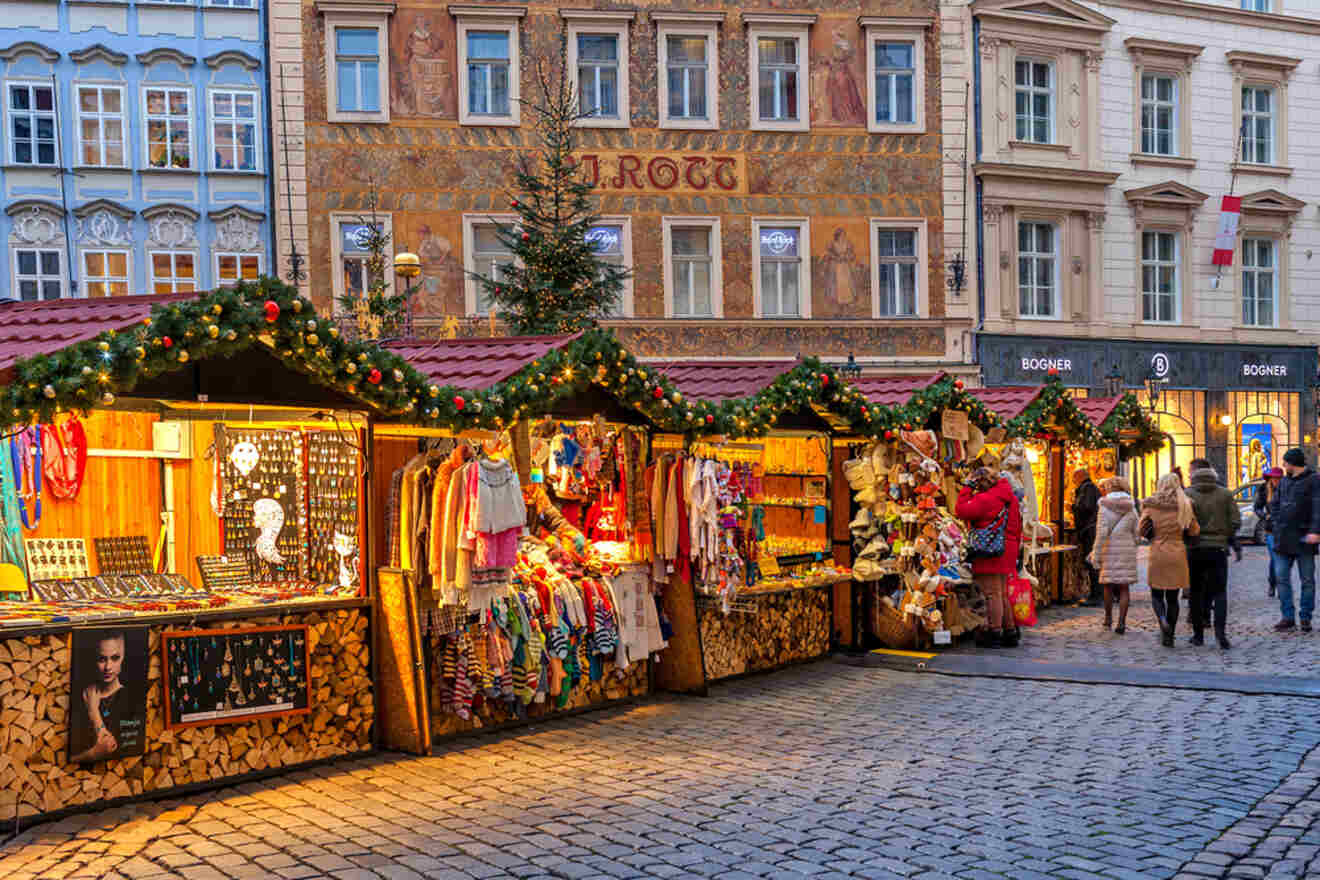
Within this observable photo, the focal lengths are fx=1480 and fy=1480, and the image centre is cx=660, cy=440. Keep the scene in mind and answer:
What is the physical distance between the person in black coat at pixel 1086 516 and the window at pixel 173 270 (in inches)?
631

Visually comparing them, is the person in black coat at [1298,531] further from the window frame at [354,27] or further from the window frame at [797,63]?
the window frame at [354,27]

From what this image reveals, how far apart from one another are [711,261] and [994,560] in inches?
582

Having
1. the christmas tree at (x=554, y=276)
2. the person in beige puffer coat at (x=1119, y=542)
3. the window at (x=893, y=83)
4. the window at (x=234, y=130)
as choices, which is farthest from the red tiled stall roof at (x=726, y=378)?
the window at (x=893, y=83)

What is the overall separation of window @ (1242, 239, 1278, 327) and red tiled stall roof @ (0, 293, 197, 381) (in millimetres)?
28695

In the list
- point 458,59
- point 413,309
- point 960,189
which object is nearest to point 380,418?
point 413,309

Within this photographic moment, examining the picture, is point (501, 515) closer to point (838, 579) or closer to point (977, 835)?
point (977, 835)

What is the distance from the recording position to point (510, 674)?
959 cm

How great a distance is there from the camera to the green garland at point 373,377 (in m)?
7.03

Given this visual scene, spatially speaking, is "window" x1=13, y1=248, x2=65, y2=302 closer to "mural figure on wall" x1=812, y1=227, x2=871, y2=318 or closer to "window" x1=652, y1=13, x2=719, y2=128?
"window" x1=652, y1=13, x2=719, y2=128

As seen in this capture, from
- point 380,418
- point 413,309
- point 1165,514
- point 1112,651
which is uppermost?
point 413,309

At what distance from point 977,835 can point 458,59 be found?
2229cm

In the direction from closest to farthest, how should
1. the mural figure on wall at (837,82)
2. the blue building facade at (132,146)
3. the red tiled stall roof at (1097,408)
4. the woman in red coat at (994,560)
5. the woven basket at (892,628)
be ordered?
the woven basket at (892,628), the woman in red coat at (994,560), the red tiled stall roof at (1097,408), the blue building facade at (132,146), the mural figure on wall at (837,82)

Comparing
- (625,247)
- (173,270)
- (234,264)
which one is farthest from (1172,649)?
(173,270)

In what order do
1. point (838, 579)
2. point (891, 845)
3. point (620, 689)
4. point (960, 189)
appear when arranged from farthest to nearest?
point (960, 189) < point (838, 579) < point (620, 689) < point (891, 845)
